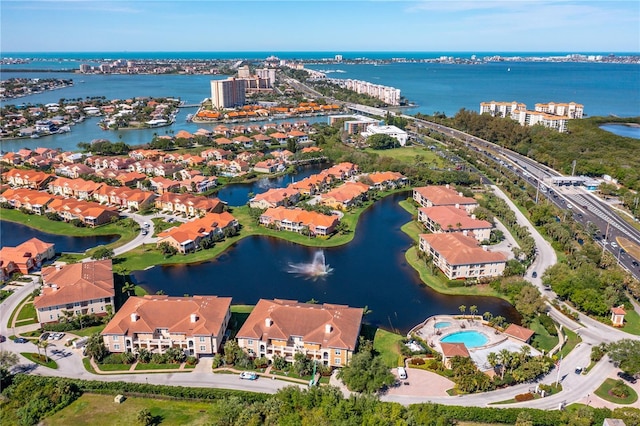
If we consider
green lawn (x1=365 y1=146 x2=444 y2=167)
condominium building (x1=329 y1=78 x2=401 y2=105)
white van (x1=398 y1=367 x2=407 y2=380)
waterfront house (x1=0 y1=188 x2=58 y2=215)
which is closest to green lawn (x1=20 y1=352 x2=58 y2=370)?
white van (x1=398 y1=367 x2=407 y2=380)

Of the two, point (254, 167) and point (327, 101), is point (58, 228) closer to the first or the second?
point (254, 167)

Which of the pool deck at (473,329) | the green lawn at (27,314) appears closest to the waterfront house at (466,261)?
the pool deck at (473,329)

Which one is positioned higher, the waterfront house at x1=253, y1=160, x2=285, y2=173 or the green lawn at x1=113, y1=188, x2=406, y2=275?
the waterfront house at x1=253, y1=160, x2=285, y2=173

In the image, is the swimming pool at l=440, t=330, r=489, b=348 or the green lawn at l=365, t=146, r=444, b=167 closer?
the swimming pool at l=440, t=330, r=489, b=348

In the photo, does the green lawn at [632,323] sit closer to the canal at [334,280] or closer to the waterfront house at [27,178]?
the canal at [334,280]

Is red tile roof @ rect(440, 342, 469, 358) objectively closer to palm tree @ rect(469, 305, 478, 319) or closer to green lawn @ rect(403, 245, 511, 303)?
palm tree @ rect(469, 305, 478, 319)

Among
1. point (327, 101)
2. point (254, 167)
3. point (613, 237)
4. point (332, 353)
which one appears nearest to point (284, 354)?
point (332, 353)
